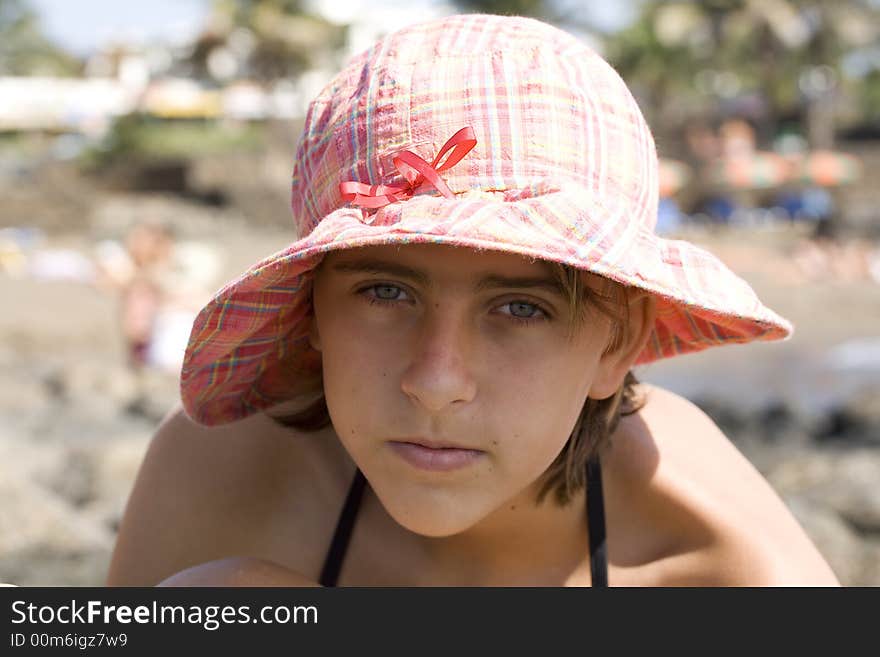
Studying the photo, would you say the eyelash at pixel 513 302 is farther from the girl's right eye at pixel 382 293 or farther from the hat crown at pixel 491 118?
the hat crown at pixel 491 118

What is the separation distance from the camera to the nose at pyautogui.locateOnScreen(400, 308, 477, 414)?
4.84 feet

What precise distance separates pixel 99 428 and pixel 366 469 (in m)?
4.76

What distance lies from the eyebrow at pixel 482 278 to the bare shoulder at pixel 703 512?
523mm

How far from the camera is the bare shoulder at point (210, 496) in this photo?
1997mm

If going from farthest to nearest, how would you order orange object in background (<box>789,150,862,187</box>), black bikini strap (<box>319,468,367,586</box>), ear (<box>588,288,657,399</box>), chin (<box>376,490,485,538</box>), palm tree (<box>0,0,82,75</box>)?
palm tree (<box>0,0,82,75</box>), orange object in background (<box>789,150,862,187</box>), black bikini strap (<box>319,468,367,586</box>), ear (<box>588,288,657,399</box>), chin (<box>376,490,485,538</box>)

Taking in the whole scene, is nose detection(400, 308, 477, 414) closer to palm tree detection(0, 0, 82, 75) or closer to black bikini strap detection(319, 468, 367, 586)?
black bikini strap detection(319, 468, 367, 586)

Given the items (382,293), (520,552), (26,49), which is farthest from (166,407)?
(26,49)

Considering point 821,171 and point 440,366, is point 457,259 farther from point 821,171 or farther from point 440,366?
point 821,171

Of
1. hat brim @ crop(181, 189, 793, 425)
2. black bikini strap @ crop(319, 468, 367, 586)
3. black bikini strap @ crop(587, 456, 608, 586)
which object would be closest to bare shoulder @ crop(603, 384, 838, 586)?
black bikini strap @ crop(587, 456, 608, 586)

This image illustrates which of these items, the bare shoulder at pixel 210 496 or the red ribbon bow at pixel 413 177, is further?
the bare shoulder at pixel 210 496

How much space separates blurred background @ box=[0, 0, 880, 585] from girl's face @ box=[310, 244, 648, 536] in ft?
2.31

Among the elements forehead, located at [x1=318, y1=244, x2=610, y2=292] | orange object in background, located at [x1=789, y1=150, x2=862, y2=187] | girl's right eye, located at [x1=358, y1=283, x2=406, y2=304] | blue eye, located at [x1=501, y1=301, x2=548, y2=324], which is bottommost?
blue eye, located at [x1=501, y1=301, x2=548, y2=324]

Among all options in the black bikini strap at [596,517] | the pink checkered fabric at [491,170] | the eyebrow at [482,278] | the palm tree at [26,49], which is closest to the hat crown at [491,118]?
the pink checkered fabric at [491,170]

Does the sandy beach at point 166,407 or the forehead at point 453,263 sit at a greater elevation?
the forehead at point 453,263
